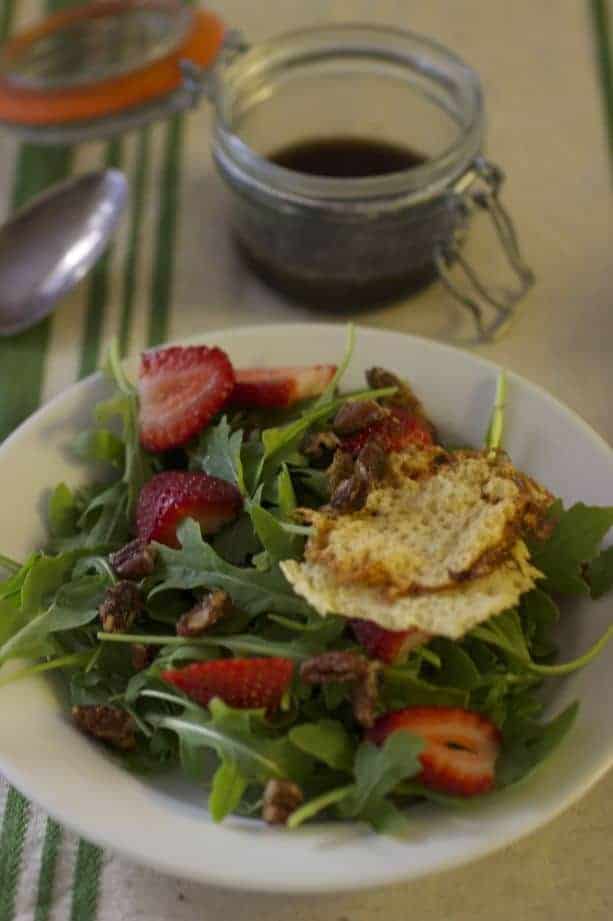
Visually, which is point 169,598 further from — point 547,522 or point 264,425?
point 547,522

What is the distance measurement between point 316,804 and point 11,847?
1.13 ft

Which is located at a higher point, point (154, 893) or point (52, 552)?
point (52, 552)

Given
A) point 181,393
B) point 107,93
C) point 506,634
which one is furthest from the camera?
point 107,93

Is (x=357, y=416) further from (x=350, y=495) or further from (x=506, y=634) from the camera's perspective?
(x=506, y=634)

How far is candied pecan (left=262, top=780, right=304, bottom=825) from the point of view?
0.86 metres

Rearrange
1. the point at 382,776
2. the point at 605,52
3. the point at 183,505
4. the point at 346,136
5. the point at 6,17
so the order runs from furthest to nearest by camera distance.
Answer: the point at 6,17 → the point at 605,52 → the point at 346,136 → the point at 183,505 → the point at 382,776

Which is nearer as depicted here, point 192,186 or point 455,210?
point 455,210

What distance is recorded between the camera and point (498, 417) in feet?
3.84

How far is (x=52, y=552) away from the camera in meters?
1.15

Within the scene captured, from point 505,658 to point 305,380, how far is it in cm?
41

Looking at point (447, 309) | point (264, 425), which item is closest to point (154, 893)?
point (264, 425)

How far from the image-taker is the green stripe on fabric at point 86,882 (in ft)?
3.22

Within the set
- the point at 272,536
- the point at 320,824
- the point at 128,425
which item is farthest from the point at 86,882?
the point at 128,425

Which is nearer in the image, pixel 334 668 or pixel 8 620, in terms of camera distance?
pixel 334 668
